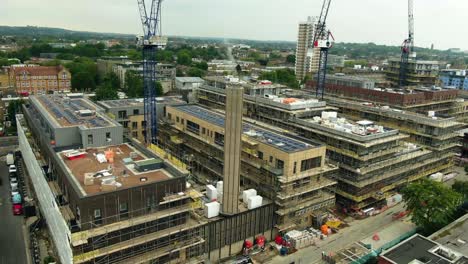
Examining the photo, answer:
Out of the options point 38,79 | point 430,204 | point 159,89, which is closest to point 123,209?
point 430,204

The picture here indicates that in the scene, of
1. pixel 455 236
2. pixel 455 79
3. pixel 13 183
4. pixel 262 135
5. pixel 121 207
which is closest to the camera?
pixel 121 207

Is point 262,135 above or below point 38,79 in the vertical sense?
below

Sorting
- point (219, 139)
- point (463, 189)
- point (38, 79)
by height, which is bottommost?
point (463, 189)

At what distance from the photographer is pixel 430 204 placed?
5397cm

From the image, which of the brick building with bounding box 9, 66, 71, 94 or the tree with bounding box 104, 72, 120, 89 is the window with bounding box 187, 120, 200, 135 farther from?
the tree with bounding box 104, 72, 120, 89

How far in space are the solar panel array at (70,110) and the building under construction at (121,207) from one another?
466 mm

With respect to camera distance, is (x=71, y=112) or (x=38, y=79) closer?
(x=71, y=112)

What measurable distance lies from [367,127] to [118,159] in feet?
145

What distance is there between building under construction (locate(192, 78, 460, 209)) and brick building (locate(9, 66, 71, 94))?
103890mm

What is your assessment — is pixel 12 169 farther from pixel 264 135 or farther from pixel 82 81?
pixel 82 81

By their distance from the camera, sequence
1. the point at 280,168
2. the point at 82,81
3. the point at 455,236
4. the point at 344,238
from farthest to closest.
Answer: the point at 82,81 → the point at 344,238 → the point at 280,168 → the point at 455,236

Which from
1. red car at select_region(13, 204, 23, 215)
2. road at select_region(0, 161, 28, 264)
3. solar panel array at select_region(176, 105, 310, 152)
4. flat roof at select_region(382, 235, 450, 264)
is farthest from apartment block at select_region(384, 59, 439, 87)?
road at select_region(0, 161, 28, 264)

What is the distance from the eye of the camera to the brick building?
136 meters

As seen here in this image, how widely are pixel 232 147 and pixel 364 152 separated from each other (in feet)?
79.9
